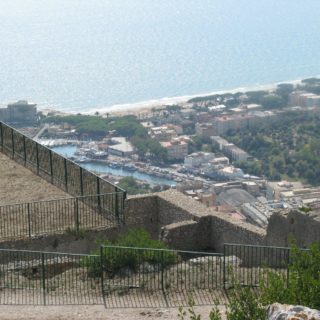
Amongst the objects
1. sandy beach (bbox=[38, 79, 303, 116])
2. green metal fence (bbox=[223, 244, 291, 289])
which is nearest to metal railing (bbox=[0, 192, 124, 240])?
green metal fence (bbox=[223, 244, 291, 289])

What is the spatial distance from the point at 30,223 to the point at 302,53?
152 metres

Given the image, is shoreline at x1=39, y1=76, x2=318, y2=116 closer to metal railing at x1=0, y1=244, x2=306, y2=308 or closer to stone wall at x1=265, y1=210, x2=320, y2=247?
stone wall at x1=265, y1=210, x2=320, y2=247

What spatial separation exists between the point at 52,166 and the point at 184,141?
71.1 metres

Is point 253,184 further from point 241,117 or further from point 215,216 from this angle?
point 215,216

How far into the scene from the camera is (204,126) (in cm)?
9662

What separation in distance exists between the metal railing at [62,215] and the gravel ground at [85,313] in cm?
381

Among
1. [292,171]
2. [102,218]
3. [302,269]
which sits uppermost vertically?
[302,269]

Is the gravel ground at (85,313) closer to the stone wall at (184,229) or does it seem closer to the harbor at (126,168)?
the stone wall at (184,229)

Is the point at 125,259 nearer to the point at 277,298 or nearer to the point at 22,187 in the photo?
the point at 277,298

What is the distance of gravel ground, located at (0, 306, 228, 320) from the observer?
31.4ft

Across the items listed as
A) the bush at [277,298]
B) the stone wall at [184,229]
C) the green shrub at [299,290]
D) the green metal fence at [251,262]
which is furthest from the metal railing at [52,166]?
the bush at [277,298]

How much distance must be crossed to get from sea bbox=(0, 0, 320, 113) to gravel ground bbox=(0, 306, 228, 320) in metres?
88.9

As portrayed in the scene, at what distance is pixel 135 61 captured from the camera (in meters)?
138

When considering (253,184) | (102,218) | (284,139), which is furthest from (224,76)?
(102,218)
